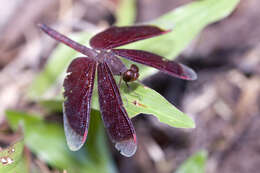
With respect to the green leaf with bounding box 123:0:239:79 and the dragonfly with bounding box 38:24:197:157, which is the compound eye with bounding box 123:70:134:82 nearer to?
the dragonfly with bounding box 38:24:197:157

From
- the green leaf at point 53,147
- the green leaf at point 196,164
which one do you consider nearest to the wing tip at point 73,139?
the green leaf at point 53,147

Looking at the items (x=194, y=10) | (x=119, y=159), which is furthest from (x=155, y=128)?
(x=194, y=10)

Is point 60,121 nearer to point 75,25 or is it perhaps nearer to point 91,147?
point 91,147

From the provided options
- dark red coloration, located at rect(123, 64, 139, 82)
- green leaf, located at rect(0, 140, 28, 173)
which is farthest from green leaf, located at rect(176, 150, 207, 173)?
green leaf, located at rect(0, 140, 28, 173)

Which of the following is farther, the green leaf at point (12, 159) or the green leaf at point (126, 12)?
the green leaf at point (126, 12)

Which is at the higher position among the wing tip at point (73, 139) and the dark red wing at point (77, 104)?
the dark red wing at point (77, 104)

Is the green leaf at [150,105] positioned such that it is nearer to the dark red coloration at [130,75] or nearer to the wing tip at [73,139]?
the dark red coloration at [130,75]

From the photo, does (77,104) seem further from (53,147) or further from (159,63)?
(53,147)
